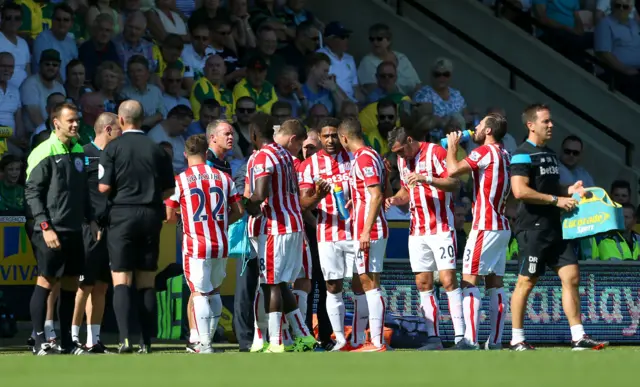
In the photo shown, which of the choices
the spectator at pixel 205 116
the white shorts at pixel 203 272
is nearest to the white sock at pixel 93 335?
the white shorts at pixel 203 272

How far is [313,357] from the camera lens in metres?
11.4

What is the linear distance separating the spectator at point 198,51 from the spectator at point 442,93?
9.55 ft

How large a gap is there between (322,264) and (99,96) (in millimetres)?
4217

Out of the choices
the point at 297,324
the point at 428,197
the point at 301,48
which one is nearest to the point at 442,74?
the point at 301,48

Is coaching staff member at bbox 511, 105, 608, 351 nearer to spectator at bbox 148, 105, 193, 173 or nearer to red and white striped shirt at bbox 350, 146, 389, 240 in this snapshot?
red and white striped shirt at bbox 350, 146, 389, 240

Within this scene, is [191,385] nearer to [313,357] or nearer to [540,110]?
[313,357]

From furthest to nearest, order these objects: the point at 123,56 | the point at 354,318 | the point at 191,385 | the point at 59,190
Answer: the point at 123,56
the point at 354,318
the point at 59,190
the point at 191,385

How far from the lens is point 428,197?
13500 millimetres

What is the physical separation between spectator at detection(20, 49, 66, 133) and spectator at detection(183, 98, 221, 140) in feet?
5.38

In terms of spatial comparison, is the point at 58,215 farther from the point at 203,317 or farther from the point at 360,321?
the point at 360,321

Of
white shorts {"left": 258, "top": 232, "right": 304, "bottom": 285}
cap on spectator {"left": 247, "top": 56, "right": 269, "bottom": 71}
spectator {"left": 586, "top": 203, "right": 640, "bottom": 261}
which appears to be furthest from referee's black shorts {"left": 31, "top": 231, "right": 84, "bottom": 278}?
spectator {"left": 586, "top": 203, "right": 640, "bottom": 261}

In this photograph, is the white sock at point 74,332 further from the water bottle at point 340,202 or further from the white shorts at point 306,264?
the water bottle at point 340,202

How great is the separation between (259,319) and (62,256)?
196 cm

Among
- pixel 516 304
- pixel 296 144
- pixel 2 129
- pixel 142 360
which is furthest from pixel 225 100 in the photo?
pixel 142 360
